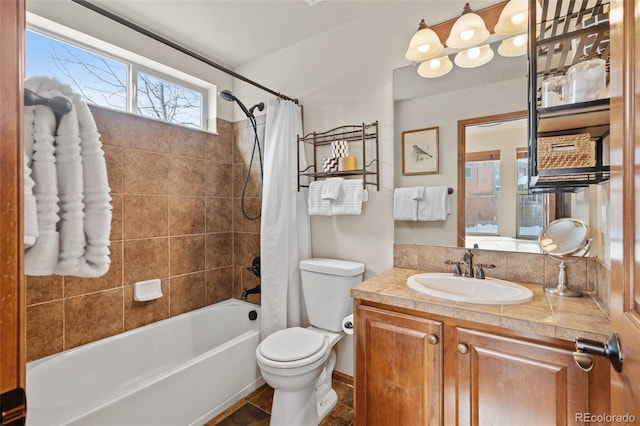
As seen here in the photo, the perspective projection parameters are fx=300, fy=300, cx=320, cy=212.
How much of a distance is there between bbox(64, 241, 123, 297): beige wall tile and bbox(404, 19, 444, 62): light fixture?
2191mm

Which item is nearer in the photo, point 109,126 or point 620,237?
point 620,237

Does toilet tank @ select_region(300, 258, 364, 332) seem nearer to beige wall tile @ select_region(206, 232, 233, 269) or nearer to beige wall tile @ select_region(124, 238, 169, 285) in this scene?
beige wall tile @ select_region(206, 232, 233, 269)

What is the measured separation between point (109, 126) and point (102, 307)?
117 centimetres

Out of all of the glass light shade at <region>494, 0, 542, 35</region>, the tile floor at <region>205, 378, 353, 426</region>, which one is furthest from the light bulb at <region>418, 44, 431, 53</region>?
the tile floor at <region>205, 378, 353, 426</region>

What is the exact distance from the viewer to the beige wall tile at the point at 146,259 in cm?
204

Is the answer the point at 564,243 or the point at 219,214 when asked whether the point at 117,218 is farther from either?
the point at 564,243

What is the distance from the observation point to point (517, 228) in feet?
4.98

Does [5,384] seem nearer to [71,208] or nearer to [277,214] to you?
[71,208]

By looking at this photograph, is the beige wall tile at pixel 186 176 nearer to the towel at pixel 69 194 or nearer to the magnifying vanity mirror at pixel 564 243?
the towel at pixel 69 194

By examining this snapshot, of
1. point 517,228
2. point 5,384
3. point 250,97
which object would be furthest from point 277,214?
point 5,384

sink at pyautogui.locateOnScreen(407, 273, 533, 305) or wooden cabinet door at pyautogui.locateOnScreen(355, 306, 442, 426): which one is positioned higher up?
sink at pyautogui.locateOnScreen(407, 273, 533, 305)

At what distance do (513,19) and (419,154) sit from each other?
2.52ft

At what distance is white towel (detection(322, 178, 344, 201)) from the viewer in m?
1.96

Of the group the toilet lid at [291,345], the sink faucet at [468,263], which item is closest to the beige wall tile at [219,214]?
the toilet lid at [291,345]
